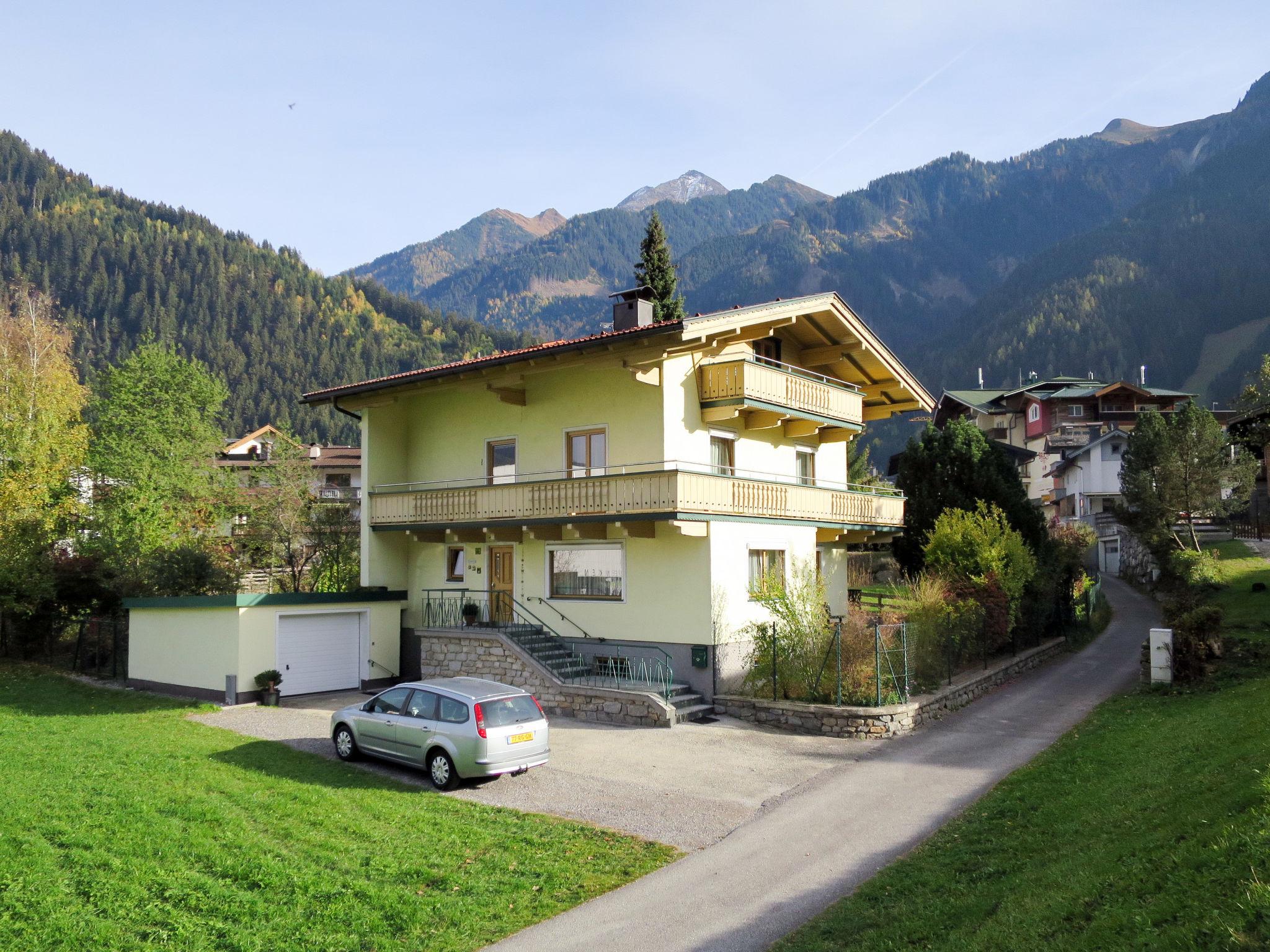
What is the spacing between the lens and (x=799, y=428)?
25188 mm

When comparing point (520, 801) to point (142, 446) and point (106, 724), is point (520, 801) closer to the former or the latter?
point (106, 724)

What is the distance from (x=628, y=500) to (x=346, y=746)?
26.2ft

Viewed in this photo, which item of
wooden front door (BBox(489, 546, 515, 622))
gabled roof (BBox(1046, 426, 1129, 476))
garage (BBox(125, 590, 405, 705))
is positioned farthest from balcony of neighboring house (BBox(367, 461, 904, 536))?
gabled roof (BBox(1046, 426, 1129, 476))

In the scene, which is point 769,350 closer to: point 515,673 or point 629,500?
point 629,500

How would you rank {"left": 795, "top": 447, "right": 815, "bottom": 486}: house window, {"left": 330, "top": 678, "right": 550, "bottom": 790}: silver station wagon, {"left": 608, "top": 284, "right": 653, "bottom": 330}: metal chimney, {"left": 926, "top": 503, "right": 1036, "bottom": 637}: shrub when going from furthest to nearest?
{"left": 795, "top": 447, "right": 815, "bottom": 486}: house window → {"left": 926, "top": 503, "right": 1036, "bottom": 637}: shrub → {"left": 608, "top": 284, "right": 653, "bottom": 330}: metal chimney → {"left": 330, "top": 678, "right": 550, "bottom": 790}: silver station wagon

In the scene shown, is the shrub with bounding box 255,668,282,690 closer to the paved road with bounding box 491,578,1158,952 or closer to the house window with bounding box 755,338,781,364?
the paved road with bounding box 491,578,1158,952

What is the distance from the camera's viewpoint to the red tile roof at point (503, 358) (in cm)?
1981

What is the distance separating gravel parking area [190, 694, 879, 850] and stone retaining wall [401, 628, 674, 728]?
42cm

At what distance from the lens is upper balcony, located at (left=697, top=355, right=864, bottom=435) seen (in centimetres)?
2188

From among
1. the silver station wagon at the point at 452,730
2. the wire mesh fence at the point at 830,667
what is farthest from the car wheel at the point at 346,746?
the wire mesh fence at the point at 830,667

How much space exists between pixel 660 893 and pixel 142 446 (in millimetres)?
37003

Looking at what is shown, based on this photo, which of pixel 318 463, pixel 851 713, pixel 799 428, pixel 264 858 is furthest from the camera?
pixel 318 463

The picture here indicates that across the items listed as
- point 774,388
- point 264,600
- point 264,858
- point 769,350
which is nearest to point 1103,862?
point 264,858

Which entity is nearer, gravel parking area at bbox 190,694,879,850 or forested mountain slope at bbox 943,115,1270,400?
gravel parking area at bbox 190,694,879,850
